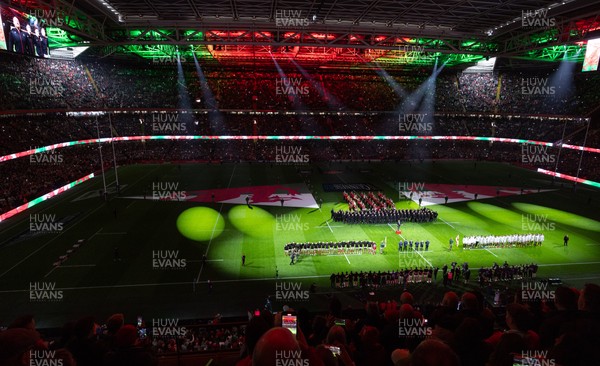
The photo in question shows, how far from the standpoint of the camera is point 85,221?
101 ft

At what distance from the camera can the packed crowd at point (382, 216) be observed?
102 feet

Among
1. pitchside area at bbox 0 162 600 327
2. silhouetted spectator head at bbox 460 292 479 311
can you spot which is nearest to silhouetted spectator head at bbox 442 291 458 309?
silhouetted spectator head at bbox 460 292 479 311

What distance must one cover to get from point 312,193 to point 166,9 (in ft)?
80.0

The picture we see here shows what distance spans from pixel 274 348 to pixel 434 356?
3.73 feet

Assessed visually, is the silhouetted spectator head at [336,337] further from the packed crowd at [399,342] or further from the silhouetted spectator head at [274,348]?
the silhouetted spectator head at [274,348]

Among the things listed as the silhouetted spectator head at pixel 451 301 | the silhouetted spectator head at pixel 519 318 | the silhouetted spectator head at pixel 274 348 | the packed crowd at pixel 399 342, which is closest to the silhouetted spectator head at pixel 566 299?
the packed crowd at pixel 399 342

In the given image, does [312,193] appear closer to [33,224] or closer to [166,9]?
[166,9]

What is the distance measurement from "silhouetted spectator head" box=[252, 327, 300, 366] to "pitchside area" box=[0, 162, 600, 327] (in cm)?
1677

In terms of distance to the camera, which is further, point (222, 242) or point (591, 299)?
point (222, 242)

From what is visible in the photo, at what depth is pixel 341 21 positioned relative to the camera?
35250 mm

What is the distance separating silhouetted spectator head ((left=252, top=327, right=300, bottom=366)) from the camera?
6.79 feet

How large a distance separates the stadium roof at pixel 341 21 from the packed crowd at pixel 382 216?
60.4 feet

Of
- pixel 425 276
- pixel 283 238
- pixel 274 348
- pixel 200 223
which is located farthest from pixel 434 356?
pixel 200 223

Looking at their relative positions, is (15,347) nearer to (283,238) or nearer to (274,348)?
(274,348)
